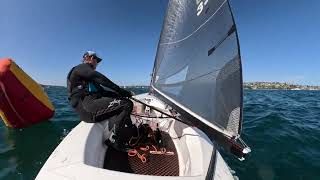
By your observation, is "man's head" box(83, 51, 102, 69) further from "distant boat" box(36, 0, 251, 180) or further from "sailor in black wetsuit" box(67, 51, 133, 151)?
"distant boat" box(36, 0, 251, 180)

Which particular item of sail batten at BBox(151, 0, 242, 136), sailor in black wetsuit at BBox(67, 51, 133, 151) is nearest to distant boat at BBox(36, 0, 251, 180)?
sail batten at BBox(151, 0, 242, 136)

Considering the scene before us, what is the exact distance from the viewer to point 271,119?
9.83 meters

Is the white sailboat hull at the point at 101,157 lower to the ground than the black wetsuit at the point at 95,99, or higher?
lower

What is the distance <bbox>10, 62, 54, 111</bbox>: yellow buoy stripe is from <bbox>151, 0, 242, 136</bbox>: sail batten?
4.20m

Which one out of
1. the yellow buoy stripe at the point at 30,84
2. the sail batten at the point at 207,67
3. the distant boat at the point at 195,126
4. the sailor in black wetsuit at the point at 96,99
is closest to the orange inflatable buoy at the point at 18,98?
the yellow buoy stripe at the point at 30,84

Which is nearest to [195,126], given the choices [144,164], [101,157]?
[144,164]

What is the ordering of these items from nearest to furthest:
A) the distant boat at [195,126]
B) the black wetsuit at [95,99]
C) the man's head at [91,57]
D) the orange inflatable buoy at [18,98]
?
1. the distant boat at [195,126]
2. the black wetsuit at [95,99]
3. the man's head at [91,57]
4. the orange inflatable buoy at [18,98]

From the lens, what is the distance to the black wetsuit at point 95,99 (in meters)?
4.32

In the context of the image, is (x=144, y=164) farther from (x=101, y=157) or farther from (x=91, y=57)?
(x=91, y=57)

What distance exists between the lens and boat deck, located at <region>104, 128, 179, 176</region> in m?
3.78

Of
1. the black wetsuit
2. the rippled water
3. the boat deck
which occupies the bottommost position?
the rippled water

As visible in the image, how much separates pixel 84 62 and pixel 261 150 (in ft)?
15.6

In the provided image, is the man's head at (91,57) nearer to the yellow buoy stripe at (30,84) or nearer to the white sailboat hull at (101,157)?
the white sailboat hull at (101,157)

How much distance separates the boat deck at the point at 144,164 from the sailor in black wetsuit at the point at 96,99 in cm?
28
